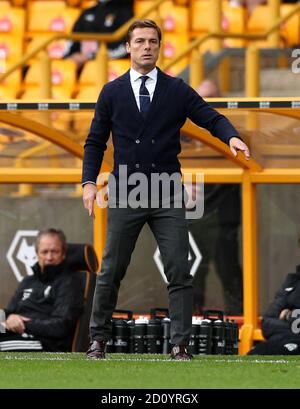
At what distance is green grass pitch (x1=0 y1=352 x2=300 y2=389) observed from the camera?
7.96 meters

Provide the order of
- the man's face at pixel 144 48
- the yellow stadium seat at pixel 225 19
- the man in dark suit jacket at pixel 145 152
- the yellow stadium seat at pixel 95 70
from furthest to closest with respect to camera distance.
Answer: the yellow stadium seat at pixel 225 19
the yellow stadium seat at pixel 95 70
the man in dark suit jacket at pixel 145 152
the man's face at pixel 144 48

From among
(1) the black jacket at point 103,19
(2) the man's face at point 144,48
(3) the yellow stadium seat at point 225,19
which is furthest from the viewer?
(3) the yellow stadium seat at point 225,19

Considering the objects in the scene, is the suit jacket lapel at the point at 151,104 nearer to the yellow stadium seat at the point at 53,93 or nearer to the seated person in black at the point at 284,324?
the seated person in black at the point at 284,324

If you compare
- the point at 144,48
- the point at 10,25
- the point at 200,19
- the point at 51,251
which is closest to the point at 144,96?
the point at 144,48

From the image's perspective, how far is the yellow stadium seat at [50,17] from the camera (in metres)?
19.8

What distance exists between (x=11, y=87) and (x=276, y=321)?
7091mm

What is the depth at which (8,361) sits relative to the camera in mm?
9586

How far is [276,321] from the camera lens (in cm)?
1217

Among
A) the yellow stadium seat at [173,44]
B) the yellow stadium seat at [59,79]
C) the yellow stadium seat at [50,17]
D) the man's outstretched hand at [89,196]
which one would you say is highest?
the yellow stadium seat at [50,17]

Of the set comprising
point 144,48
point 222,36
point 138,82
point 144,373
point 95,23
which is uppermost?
point 95,23

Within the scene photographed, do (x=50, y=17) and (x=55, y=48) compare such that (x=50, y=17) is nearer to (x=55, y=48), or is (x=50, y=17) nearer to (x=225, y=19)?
(x=55, y=48)

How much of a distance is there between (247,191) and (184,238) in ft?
15.4

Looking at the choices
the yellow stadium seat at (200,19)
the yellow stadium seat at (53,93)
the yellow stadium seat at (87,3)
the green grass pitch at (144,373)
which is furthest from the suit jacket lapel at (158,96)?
the yellow stadium seat at (87,3)

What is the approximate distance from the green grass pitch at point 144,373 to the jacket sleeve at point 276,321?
2165 millimetres
